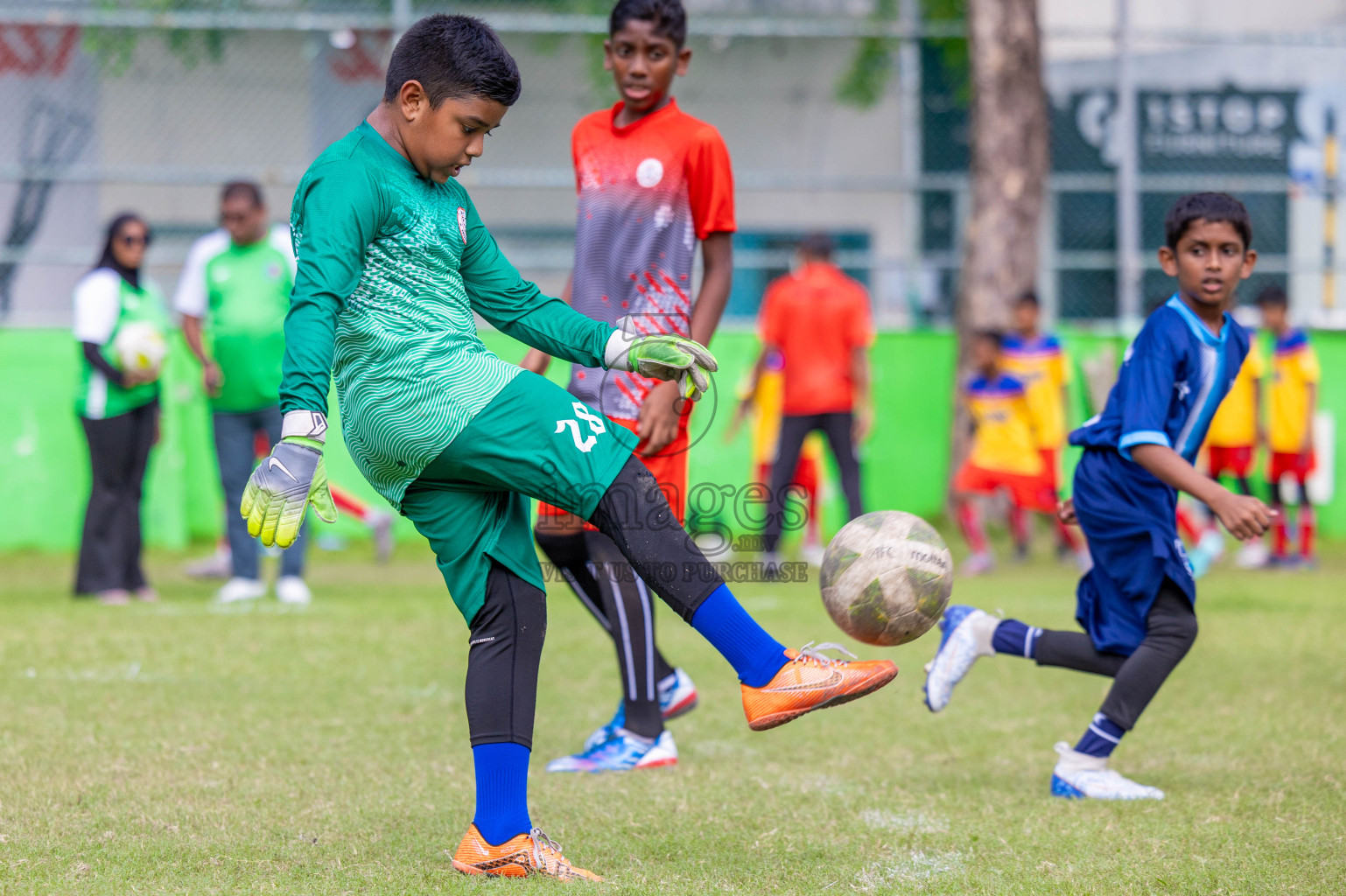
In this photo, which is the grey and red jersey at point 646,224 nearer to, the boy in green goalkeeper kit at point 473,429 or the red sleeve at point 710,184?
the red sleeve at point 710,184

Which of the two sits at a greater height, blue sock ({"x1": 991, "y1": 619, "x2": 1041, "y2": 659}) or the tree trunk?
the tree trunk

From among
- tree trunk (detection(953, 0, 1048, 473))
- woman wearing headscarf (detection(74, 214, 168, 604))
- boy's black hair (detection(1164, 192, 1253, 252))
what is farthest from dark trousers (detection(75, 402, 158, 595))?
tree trunk (detection(953, 0, 1048, 473))

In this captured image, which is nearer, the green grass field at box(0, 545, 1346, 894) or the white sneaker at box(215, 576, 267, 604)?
the green grass field at box(0, 545, 1346, 894)

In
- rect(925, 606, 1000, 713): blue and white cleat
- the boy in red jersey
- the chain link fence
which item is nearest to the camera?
rect(925, 606, 1000, 713): blue and white cleat

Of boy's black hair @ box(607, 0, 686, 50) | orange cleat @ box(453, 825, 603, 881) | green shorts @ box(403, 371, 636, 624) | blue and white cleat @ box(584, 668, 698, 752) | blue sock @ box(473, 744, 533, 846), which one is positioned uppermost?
boy's black hair @ box(607, 0, 686, 50)

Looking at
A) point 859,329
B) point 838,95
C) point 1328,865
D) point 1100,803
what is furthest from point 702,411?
point 1328,865

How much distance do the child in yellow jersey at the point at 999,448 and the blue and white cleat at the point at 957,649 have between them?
529 centimetres

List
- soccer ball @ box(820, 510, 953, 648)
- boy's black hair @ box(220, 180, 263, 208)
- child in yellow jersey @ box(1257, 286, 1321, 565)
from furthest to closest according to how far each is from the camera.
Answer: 1. child in yellow jersey @ box(1257, 286, 1321, 565)
2. boy's black hair @ box(220, 180, 263, 208)
3. soccer ball @ box(820, 510, 953, 648)

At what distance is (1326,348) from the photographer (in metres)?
12.4

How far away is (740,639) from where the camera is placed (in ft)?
10.4

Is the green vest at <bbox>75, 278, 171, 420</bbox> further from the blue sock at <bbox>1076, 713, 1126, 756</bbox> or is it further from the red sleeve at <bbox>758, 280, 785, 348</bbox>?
the blue sock at <bbox>1076, 713, 1126, 756</bbox>

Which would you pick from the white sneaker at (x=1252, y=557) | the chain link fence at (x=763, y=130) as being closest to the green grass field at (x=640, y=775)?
the white sneaker at (x=1252, y=557)

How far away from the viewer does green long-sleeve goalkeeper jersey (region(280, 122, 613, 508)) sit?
9.65ft

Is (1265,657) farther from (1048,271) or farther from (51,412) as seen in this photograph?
(51,412)
